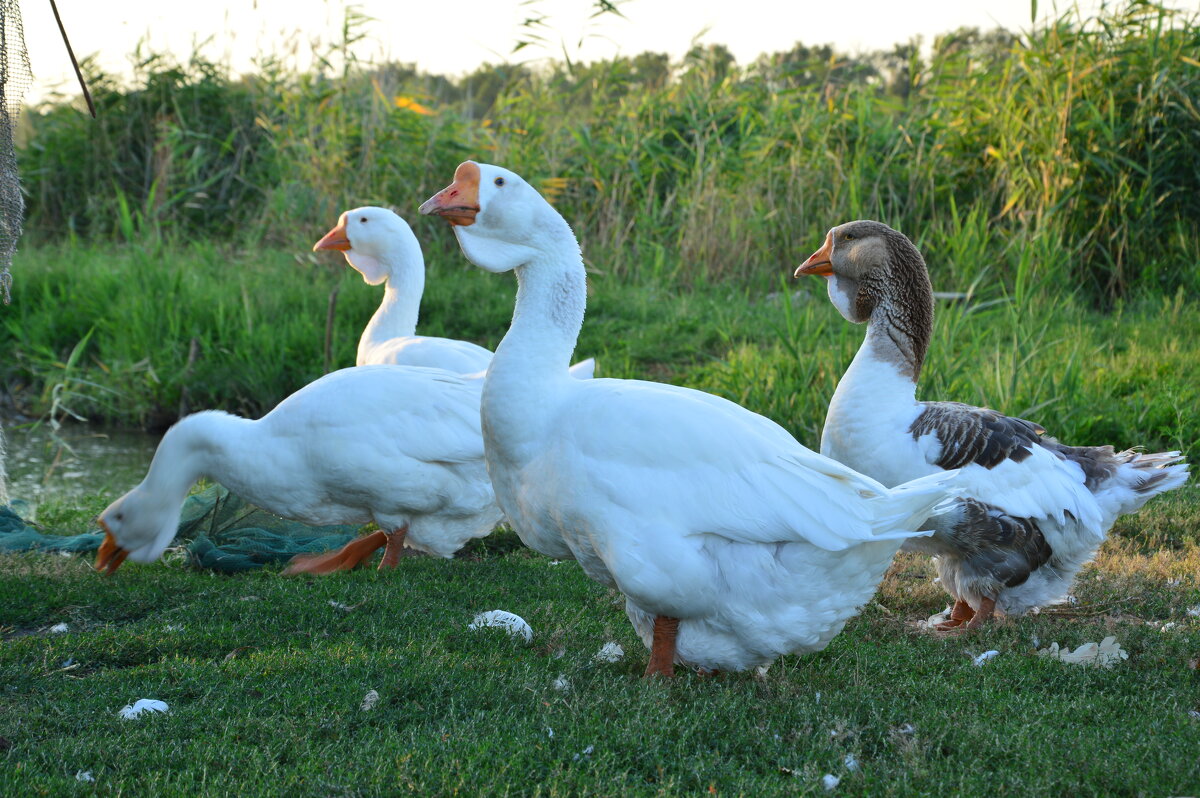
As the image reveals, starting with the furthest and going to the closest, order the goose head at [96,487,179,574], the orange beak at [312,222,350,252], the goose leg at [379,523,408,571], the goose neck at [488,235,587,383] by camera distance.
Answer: the orange beak at [312,222,350,252]
the goose leg at [379,523,408,571]
the goose head at [96,487,179,574]
the goose neck at [488,235,587,383]

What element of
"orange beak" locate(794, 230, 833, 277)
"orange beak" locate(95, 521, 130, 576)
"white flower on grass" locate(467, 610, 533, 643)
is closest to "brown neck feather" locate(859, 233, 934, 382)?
"orange beak" locate(794, 230, 833, 277)

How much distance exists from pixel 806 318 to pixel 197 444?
3.79 m

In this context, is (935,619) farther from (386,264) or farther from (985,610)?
(386,264)

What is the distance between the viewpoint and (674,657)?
141 inches

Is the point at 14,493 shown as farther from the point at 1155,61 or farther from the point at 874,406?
the point at 1155,61

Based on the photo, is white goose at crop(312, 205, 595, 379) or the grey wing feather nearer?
the grey wing feather

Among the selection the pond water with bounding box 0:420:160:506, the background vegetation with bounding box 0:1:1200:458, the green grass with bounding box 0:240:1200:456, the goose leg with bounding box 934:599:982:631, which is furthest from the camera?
the background vegetation with bounding box 0:1:1200:458

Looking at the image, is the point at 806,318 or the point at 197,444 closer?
the point at 197,444

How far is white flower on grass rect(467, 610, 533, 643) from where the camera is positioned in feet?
13.2

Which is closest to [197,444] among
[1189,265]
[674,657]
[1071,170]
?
[674,657]

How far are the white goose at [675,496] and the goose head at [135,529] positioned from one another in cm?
193

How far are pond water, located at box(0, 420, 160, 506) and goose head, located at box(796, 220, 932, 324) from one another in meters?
4.94

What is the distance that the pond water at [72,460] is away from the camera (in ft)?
24.1

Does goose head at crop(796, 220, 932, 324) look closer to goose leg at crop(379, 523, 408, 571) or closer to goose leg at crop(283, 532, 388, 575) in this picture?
goose leg at crop(379, 523, 408, 571)
